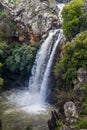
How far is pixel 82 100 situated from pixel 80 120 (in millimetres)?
3592

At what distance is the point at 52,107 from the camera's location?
4047cm

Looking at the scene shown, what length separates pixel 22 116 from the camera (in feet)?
126

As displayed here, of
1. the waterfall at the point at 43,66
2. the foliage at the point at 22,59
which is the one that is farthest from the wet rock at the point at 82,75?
the foliage at the point at 22,59

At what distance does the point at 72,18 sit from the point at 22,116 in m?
11.8

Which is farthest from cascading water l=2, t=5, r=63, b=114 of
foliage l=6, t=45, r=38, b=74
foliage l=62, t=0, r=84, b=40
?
foliage l=62, t=0, r=84, b=40

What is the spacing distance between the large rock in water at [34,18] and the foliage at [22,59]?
213 cm

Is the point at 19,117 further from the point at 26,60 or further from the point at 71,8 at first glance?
the point at 71,8

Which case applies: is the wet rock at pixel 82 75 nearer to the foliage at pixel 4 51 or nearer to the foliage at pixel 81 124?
the foliage at pixel 81 124

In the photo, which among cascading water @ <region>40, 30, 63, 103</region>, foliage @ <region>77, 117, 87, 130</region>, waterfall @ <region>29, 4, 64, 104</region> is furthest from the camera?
waterfall @ <region>29, 4, 64, 104</region>

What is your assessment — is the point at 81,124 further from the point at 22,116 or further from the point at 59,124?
the point at 22,116

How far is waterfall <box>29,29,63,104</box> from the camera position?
43.6 meters

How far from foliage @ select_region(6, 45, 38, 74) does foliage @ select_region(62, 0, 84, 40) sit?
5455 millimetres

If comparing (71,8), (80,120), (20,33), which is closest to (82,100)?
(80,120)

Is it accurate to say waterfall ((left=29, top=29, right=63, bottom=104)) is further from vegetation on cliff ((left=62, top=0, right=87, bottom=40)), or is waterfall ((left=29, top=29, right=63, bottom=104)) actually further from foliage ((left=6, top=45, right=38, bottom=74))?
vegetation on cliff ((left=62, top=0, right=87, bottom=40))
